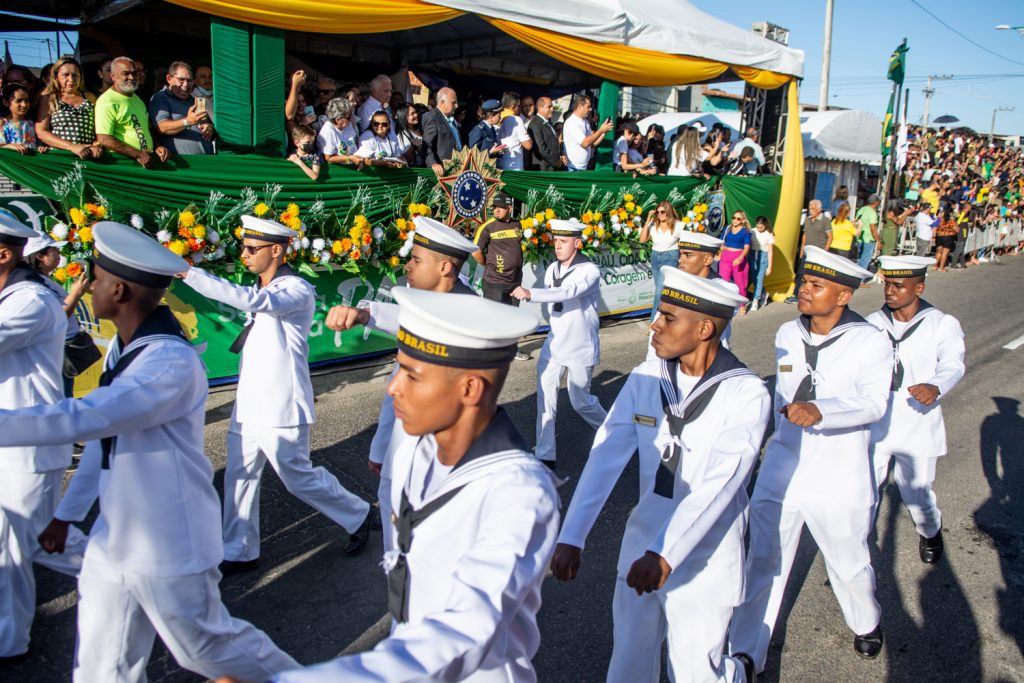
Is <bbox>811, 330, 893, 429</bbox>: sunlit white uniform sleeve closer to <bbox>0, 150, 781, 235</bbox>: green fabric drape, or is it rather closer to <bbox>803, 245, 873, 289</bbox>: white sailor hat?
<bbox>803, 245, 873, 289</bbox>: white sailor hat

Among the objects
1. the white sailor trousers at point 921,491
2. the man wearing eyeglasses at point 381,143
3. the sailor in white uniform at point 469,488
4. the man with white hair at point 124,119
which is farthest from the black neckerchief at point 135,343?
the man wearing eyeglasses at point 381,143

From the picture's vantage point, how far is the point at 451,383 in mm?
2049

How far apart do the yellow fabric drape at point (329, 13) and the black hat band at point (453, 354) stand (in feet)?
21.7

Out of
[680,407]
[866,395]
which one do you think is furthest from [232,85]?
[866,395]

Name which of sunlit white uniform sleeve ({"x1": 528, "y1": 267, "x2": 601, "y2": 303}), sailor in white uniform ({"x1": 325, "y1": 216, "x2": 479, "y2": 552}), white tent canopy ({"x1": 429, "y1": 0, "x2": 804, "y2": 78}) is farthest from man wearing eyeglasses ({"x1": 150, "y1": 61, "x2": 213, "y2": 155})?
sailor in white uniform ({"x1": 325, "y1": 216, "x2": 479, "y2": 552})

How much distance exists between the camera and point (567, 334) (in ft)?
21.1

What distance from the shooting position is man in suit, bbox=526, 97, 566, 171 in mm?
11141

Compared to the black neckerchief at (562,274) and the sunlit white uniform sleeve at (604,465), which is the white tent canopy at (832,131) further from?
the sunlit white uniform sleeve at (604,465)

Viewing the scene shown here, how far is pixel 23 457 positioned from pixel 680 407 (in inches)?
114

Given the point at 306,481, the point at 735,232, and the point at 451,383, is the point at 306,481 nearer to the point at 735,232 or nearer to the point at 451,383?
the point at 451,383

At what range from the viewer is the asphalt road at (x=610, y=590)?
3.83m

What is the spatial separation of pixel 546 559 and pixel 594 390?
6.58 m

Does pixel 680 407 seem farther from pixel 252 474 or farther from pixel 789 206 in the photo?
pixel 789 206

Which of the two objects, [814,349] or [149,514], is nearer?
[149,514]
